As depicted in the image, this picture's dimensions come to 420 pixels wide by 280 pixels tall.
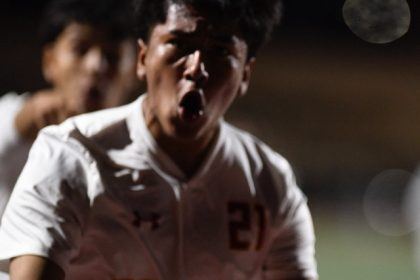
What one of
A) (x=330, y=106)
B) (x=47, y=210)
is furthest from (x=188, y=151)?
(x=330, y=106)

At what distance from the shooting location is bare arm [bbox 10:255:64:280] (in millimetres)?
1896

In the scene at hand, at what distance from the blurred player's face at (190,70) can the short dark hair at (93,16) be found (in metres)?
1.21

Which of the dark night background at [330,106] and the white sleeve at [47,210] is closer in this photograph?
the white sleeve at [47,210]

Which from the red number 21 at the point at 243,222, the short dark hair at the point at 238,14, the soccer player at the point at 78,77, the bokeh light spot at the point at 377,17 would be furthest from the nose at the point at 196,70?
the soccer player at the point at 78,77

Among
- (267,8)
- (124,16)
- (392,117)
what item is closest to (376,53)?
(392,117)

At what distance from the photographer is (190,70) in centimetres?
205

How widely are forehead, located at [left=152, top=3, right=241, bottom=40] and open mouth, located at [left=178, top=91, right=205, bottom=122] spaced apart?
143 millimetres

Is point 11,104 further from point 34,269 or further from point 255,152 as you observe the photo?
point 34,269

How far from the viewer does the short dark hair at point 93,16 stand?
344 centimetres

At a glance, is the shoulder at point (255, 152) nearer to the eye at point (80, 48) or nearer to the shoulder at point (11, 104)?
the eye at point (80, 48)

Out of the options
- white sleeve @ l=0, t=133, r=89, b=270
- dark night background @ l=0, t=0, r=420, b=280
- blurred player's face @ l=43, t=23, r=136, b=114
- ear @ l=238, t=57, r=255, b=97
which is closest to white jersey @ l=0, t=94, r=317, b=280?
white sleeve @ l=0, t=133, r=89, b=270

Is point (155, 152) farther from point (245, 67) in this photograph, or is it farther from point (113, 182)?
point (245, 67)

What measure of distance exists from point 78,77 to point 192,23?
1344mm

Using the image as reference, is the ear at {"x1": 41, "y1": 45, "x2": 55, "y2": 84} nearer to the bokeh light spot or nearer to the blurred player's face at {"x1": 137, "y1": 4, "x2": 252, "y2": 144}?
the bokeh light spot
